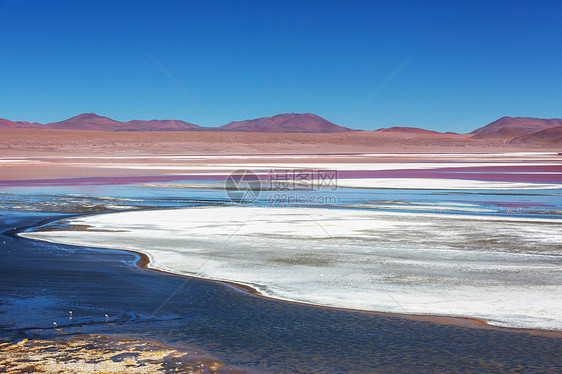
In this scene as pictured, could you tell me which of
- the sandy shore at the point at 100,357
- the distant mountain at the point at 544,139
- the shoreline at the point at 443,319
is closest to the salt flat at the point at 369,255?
the shoreline at the point at 443,319

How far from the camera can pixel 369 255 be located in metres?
8.97

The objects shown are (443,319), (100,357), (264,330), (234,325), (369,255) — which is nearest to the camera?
(100,357)

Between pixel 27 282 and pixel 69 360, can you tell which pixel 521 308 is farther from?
pixel 27 282

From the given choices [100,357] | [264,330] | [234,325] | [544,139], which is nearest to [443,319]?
[264,330]

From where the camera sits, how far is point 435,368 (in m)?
4.60

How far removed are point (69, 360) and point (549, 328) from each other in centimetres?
390

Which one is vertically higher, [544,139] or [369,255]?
[544,139]

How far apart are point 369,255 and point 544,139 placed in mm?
177347

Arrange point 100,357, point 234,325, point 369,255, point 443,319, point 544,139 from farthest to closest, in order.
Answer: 1. point 544,139
2. point 369,255
3. point 443,319
4. point 234,325
5. point 100,357

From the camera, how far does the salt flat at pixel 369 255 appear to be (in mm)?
6492

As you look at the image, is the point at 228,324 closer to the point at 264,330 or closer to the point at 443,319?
the point at 264,330

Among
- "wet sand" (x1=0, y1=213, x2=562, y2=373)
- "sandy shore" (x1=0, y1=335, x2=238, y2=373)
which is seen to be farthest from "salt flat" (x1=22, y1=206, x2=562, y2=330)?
"sandy shore" (x1=0, y1=335, x2=238, y2=373)

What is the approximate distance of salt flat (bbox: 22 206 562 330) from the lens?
6492 mm

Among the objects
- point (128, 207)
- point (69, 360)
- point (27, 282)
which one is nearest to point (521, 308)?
point (69, 360)
